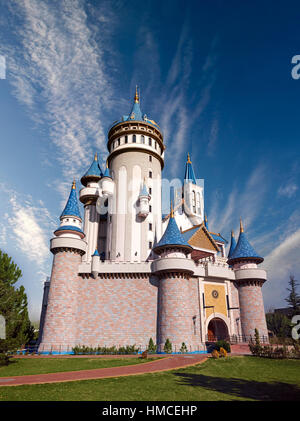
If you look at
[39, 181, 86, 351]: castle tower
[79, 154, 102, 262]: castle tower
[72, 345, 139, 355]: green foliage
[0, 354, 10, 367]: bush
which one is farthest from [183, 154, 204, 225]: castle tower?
[0, 354, 10, 367]: bush

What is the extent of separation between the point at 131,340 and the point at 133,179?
1938 cm

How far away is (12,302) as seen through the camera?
22844 mm

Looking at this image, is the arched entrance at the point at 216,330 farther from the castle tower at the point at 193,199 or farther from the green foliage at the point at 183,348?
the castle tower at the point at 193,199

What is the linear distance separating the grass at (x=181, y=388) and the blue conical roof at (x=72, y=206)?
2225 centimetres

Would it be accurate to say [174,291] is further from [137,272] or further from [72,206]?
[72,206]

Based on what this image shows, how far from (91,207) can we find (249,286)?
22992mm

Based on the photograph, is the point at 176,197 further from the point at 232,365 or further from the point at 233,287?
the point at 232,365

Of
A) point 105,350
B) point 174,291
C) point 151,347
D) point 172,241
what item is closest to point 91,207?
point 172,241

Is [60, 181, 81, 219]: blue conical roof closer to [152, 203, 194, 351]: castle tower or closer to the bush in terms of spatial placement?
[152, 203, 194, 351]: castle tower

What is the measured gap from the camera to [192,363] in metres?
20.2

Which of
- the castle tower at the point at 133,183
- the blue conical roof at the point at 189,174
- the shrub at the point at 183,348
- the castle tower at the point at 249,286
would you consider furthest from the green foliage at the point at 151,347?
the blue conical roof at the point at 189,174

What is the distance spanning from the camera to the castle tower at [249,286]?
112 feet
